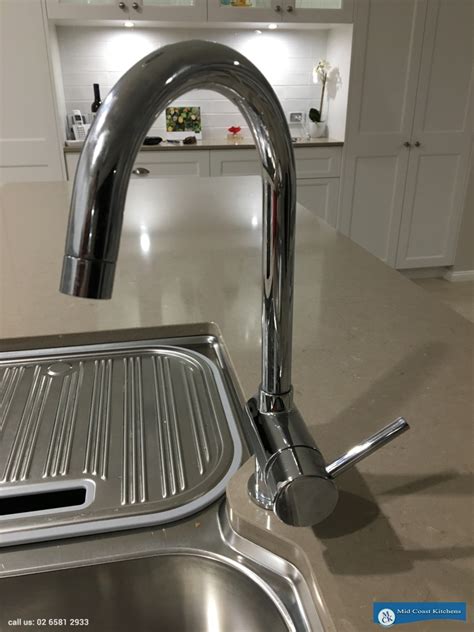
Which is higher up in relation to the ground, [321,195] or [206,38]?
[206,38]

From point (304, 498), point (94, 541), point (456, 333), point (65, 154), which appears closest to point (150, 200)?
point (456, 333)

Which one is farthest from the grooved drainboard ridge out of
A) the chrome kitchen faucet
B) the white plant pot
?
the white plant pot

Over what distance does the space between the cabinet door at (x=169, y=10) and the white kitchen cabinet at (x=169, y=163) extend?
688 millimetres

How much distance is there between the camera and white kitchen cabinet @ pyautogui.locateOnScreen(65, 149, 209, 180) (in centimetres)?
300

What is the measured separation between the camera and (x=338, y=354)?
73 centimetres

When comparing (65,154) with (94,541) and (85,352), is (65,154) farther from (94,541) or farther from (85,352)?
(94,541)

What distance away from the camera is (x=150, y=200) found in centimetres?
165

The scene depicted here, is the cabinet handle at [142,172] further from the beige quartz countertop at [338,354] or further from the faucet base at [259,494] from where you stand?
the faucet base at [259,494]

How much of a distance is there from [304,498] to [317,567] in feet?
0.20

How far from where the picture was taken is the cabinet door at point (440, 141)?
3031 mm

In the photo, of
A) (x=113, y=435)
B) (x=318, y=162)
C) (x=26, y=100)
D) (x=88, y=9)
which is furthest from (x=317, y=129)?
(x=113, y=435)

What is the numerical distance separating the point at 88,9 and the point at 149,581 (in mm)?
2989

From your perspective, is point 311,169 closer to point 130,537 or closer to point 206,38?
point 206,38

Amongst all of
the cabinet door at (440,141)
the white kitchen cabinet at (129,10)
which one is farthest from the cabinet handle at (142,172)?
the cabinet door at (440,141)
